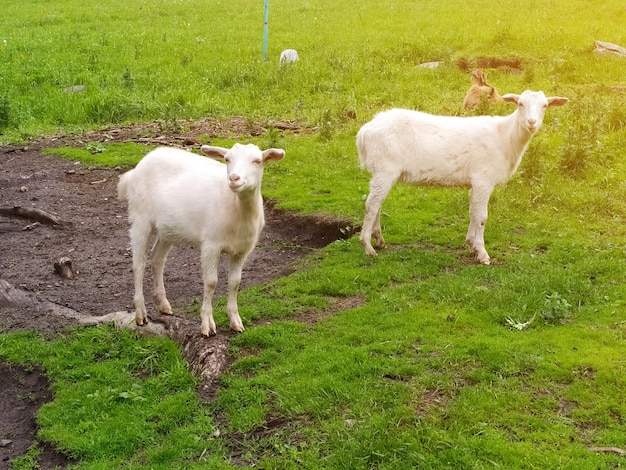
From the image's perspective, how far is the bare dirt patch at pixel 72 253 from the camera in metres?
6.45

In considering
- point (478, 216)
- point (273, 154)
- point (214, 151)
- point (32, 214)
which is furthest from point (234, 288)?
point (32, 214)

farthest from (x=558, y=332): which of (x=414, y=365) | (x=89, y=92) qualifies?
(x=89, y=92)

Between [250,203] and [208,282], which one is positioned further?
[208,282]

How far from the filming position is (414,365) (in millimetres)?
5859

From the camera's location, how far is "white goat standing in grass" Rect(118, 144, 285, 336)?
6.16 meters

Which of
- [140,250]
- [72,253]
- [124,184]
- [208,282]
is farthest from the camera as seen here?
[72,253]

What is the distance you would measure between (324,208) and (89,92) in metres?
9.87

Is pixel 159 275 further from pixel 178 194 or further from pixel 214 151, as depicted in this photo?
pixel 214 151

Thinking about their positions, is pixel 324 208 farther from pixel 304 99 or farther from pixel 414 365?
pixel 304 99

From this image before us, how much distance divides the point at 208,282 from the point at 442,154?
3698 millimetres

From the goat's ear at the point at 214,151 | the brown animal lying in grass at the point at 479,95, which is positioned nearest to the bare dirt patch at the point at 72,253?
the goat's ear at the point at 214,151

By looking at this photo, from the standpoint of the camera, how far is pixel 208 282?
6.50 metres

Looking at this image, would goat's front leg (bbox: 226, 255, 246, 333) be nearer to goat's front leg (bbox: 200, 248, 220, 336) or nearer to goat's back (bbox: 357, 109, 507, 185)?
goat's front leg (bbox: 200, 248, 220, 336)

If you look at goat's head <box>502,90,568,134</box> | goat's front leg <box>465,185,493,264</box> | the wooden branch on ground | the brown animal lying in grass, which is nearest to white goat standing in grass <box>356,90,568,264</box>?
goat's front leg <box>465,185,493,264</box>
